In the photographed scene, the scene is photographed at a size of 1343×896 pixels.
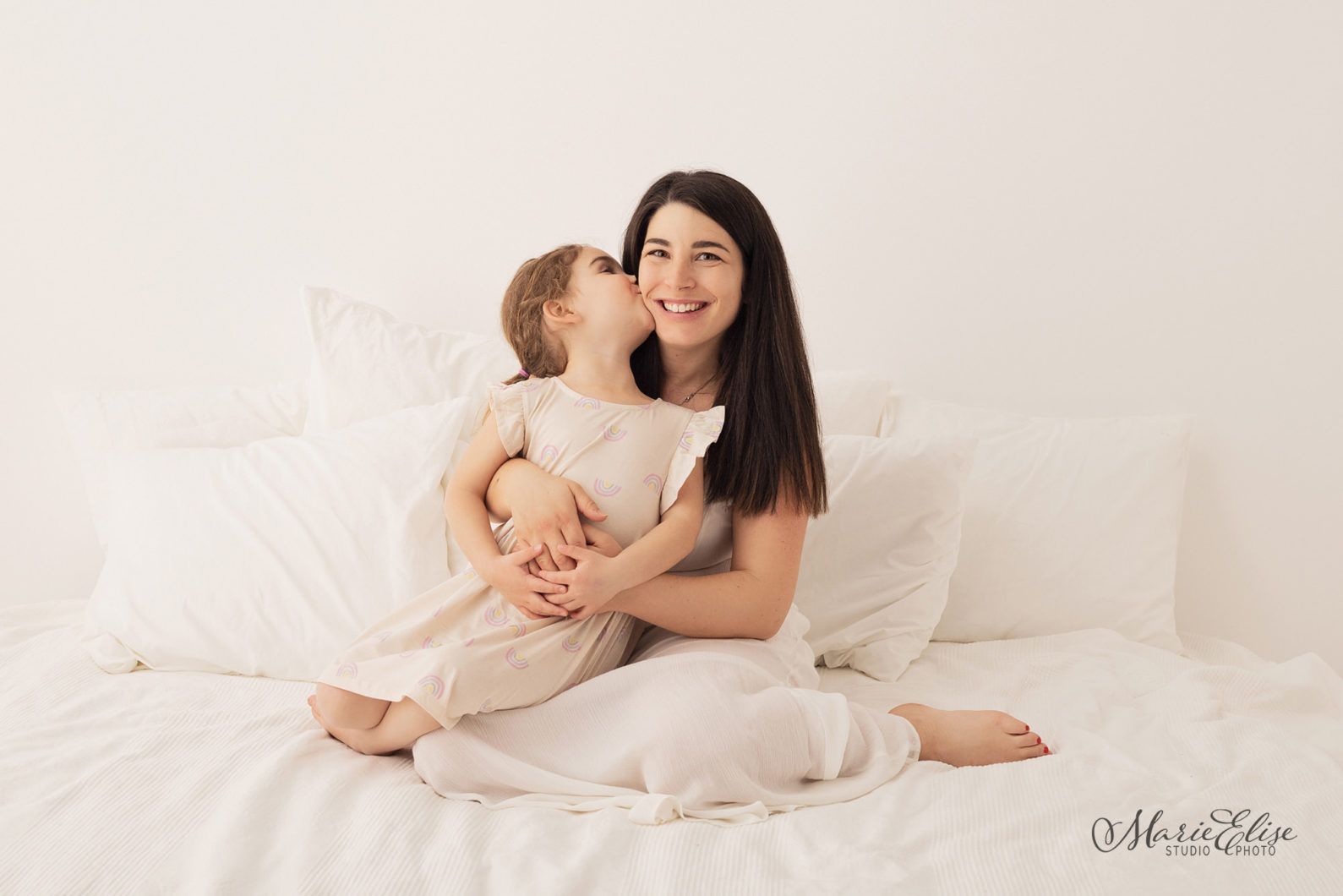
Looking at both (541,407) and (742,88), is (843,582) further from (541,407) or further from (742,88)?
(742,88)

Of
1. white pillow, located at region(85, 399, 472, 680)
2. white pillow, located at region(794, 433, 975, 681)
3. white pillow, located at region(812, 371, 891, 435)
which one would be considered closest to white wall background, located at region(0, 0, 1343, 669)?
white pillow, located at region(812, 371, 891, 435)

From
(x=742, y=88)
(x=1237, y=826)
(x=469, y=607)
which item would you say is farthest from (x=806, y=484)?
(x=742, y=88)

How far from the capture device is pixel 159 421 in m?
1.77

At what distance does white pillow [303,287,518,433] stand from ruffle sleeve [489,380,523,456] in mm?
386

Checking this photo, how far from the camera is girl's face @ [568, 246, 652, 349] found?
1.30 meters

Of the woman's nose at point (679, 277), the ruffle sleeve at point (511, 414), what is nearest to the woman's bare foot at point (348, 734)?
the ruffle sleeve at point (511, 414)

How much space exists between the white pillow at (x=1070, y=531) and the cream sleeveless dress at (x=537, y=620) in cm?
63

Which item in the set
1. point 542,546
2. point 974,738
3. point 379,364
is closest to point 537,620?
point 542,546

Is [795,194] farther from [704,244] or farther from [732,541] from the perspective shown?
[732,541]

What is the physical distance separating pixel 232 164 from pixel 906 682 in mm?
1808

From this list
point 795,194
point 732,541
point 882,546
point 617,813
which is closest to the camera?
point 617,813

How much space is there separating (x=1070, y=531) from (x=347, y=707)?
125 centimetres

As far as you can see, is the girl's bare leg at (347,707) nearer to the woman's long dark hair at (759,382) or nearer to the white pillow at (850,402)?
the woman's long dark hair at (759,382)

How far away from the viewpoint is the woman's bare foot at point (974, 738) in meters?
1.14
